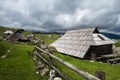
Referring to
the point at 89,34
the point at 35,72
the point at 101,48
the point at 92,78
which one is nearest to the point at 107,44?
the point at 101,48

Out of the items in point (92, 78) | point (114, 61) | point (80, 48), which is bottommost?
point (114, 61)

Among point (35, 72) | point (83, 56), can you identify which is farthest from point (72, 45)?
point (35, 72)

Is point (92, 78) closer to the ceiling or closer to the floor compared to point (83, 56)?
closer to the ceiling

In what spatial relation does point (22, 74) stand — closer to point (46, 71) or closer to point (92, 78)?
point (46, 71)

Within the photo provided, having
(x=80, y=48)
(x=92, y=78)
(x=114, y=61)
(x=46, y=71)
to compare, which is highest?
(x=92, y=78)

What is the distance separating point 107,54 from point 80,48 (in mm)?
6984

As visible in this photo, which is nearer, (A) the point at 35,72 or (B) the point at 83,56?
(A) the point at 35,72

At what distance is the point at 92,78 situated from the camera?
16.0 ft

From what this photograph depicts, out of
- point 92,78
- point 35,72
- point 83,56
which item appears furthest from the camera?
point 83,56

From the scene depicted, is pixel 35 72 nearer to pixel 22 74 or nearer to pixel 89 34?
pixel 22 74

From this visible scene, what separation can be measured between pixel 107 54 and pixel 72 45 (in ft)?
25.9

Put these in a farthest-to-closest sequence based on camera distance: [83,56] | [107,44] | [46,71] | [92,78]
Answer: [107,44] → [83,56] → [46,71] → [92,78]

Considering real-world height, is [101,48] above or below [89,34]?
below

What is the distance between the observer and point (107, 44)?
115 feet
